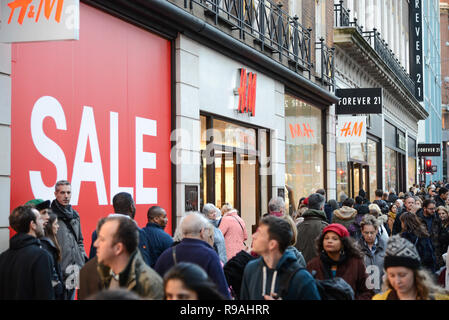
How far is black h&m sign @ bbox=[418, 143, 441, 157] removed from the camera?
49406 millimetres

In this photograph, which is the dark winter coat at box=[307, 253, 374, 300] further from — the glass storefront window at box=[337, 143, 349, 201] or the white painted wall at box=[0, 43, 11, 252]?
the glass storefront window at box=[337, 143, 349, 201]

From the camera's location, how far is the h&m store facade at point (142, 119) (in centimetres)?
836

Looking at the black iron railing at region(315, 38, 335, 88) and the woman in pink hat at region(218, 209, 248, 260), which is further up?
the black iron railing at region(315, 38, 335, 88)

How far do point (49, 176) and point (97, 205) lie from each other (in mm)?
1240

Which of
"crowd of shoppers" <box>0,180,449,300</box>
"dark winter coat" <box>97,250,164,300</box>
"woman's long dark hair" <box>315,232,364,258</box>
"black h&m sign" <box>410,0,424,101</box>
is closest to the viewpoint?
"dark winter coat" <box>97,250,164,300</box>

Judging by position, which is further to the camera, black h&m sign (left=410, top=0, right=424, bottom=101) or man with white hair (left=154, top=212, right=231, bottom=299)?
black h&m sign (left=410, top=0, right=424, bottom=101)

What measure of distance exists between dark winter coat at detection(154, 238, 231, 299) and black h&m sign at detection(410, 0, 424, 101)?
42320 millimetres

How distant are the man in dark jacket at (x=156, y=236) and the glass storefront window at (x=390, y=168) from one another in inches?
1215

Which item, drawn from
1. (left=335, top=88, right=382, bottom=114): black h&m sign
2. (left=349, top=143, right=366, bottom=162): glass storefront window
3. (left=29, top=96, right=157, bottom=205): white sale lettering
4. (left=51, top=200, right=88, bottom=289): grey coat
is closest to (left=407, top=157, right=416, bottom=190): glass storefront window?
A: (left=349, top=143, right=366, bottom=162): glass storefront window

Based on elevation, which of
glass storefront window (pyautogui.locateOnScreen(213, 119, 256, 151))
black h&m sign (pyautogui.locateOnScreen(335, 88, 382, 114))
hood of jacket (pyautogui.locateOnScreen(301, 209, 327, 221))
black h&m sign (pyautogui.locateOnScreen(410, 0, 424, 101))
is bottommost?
hood of jacket (pyautogui.locateOnScreen(301, 209, 327, 221))

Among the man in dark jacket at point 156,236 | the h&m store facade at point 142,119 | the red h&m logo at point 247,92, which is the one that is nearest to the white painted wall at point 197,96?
the h&m store facade at point 142,119

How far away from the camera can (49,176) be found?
332 inches

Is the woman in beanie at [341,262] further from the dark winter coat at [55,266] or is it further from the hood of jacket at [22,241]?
the hood of jacket at [22,241]
